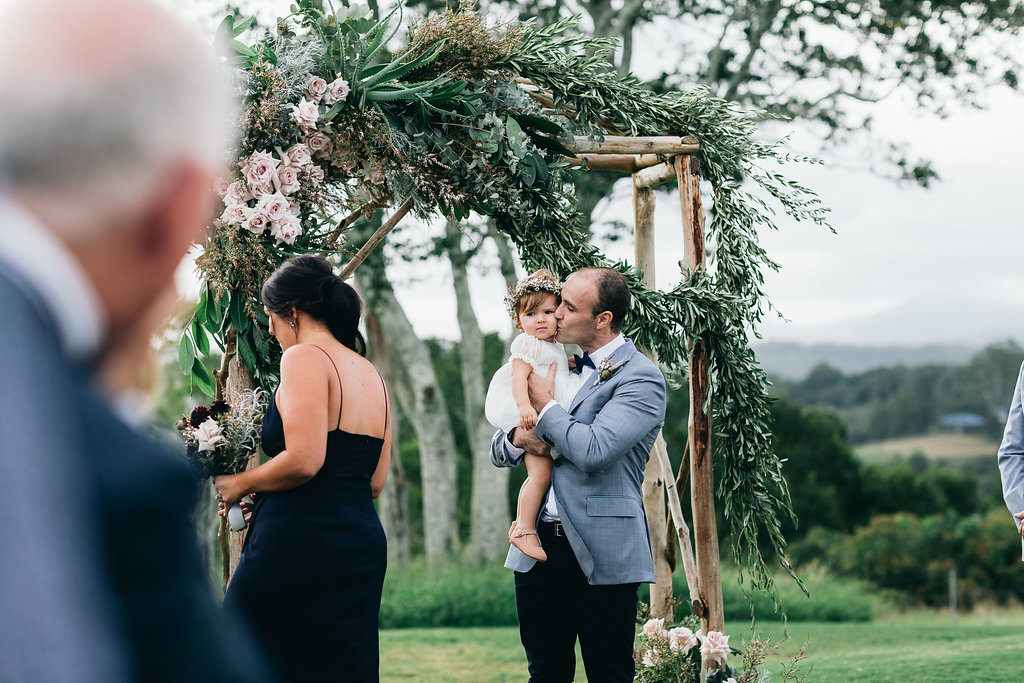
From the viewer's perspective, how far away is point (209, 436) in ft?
10.7

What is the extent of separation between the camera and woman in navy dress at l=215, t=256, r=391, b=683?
→ 288 cm

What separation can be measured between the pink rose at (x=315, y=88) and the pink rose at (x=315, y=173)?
269 mm

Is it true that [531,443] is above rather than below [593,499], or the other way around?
above

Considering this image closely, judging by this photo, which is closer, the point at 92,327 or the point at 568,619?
the point at 92,327

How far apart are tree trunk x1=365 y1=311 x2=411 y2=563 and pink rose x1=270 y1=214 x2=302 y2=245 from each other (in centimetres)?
1219

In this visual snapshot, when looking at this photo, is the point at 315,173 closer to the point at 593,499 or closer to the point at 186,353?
the point at 186,353

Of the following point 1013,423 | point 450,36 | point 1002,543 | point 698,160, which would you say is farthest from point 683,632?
point 1002,543

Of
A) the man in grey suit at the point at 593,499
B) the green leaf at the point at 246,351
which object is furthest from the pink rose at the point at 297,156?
the man in grey suit at the point at 593,499

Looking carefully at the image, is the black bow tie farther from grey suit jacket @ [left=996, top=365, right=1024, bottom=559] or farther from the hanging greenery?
grey suit jacket @ [left=996, top=365, right=1024, bottom=559]

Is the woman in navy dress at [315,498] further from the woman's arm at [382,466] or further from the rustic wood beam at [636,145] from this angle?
the rustic wood beam at [636,145]

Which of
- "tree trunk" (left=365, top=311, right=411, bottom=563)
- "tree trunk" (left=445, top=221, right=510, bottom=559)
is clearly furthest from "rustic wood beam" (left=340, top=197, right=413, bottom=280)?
"tree trunk" (left=365, top=311, right=411, bottom=563)

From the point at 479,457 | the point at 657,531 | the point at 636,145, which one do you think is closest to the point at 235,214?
the point at 636,145

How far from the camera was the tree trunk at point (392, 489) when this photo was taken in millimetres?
16172

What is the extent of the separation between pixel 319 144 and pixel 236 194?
16.4 inches
